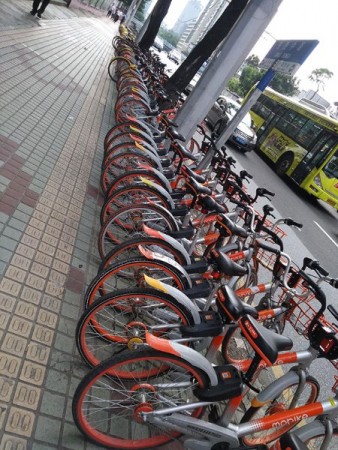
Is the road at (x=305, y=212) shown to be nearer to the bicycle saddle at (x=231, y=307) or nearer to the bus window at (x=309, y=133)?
the bus window at (x=309, y=133)

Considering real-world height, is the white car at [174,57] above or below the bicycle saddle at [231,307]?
below

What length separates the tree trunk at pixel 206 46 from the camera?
27.3ft

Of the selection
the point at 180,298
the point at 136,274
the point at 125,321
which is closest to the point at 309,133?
the point at 136,274

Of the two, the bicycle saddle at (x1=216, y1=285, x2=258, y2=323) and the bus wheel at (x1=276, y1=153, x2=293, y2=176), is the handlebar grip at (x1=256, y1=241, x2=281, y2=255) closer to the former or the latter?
the bicycle saddle at (x1=216, y1=285, x2=258, y2=323)

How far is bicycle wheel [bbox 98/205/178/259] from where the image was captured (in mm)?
3947

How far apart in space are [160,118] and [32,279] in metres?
3.86

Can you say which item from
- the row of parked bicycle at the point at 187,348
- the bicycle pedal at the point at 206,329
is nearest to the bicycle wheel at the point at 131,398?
the row of parked bicycle at the point at 187,348

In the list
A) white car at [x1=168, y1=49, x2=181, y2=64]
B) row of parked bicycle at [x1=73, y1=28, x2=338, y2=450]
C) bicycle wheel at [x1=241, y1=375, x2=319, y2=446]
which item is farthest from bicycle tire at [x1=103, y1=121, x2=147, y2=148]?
white car at [x1=168, y1=49, x2=181, y2=64]

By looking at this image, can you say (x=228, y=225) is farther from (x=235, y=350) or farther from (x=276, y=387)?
(x=276, y=387)

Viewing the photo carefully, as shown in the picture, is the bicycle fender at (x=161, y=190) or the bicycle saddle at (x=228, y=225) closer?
the bicycle saddle at (x=228, y=225)

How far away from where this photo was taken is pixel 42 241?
391cm

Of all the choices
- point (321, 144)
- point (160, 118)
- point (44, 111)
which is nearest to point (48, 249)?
point (160, 118)

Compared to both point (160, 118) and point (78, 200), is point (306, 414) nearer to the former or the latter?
point (78, 200)

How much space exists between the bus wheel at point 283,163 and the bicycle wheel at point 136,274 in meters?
13.2
